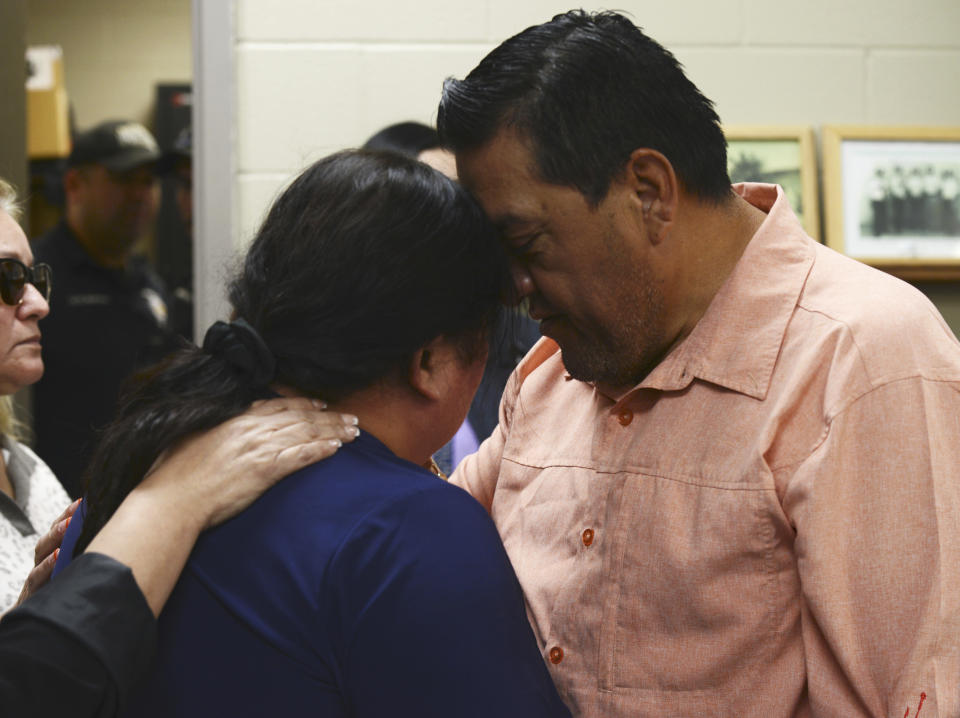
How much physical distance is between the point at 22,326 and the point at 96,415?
142 centimetres

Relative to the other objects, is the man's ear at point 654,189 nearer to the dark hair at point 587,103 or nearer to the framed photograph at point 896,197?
the dark hair at point 587,103

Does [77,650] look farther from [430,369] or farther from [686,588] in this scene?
[686,588]

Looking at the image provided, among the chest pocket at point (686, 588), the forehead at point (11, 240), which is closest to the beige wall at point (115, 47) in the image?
the forehead at point (11, 240)

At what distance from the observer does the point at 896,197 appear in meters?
2.27

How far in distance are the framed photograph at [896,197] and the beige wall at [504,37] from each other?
0.05 metres

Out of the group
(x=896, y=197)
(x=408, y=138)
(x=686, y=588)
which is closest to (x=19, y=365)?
(x=408, y=138)

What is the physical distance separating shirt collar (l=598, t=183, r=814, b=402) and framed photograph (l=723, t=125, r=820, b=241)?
1.12m

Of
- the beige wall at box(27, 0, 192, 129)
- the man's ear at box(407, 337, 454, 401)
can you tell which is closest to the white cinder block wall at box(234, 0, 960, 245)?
the man's ear at box(407, 337, 454, 401)

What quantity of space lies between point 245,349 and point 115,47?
16.4 ft

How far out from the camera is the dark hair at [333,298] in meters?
0.92

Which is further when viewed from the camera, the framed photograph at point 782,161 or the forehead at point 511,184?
the framed photograph at point 782,161

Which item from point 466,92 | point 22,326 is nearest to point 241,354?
point 466,92

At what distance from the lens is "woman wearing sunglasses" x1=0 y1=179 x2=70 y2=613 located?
1707 millimetres

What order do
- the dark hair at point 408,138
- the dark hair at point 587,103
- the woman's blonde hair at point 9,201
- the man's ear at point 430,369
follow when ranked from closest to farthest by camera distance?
the man's ear at point 430,369 → the dark hair at point 587,103 → the woman's blonde hair at point 9,201 → the dark hair at point 408,138
